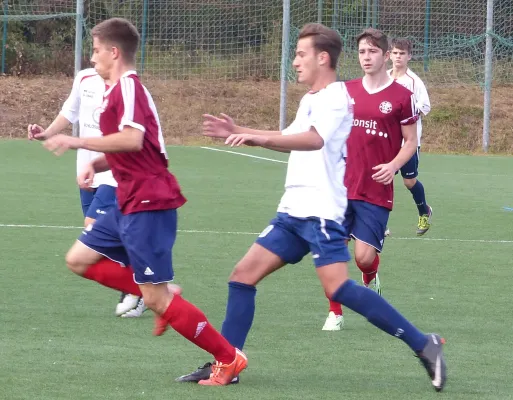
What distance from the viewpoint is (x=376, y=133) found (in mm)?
7016

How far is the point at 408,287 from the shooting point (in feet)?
27.2

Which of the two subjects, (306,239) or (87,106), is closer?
(306,239)

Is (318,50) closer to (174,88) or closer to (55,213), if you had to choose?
(55,213)

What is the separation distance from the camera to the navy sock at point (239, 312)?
540cm

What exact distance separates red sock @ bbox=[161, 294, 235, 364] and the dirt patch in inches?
761

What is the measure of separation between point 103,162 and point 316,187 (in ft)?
3.54

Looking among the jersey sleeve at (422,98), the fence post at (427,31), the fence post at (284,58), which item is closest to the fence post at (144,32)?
the fence post at (284,58)

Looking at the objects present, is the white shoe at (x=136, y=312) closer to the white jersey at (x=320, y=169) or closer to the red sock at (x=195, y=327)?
the red sock at (x=195, y=327)

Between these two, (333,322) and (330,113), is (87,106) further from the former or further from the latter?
(330,113)

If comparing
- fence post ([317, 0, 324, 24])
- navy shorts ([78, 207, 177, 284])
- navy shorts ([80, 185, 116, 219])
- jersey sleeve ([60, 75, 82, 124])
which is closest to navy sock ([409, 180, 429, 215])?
jersey sleeve ([60, 75, 82, 124])

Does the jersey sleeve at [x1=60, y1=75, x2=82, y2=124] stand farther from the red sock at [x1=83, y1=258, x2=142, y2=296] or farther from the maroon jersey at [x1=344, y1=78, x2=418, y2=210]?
the red sock at [x1=83, y1=258, x2=142, y2=296]

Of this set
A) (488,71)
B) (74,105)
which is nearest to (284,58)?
(488,71)

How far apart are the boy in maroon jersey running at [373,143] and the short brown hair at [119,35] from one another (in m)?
2.06

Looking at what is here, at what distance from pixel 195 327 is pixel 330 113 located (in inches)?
44.9
